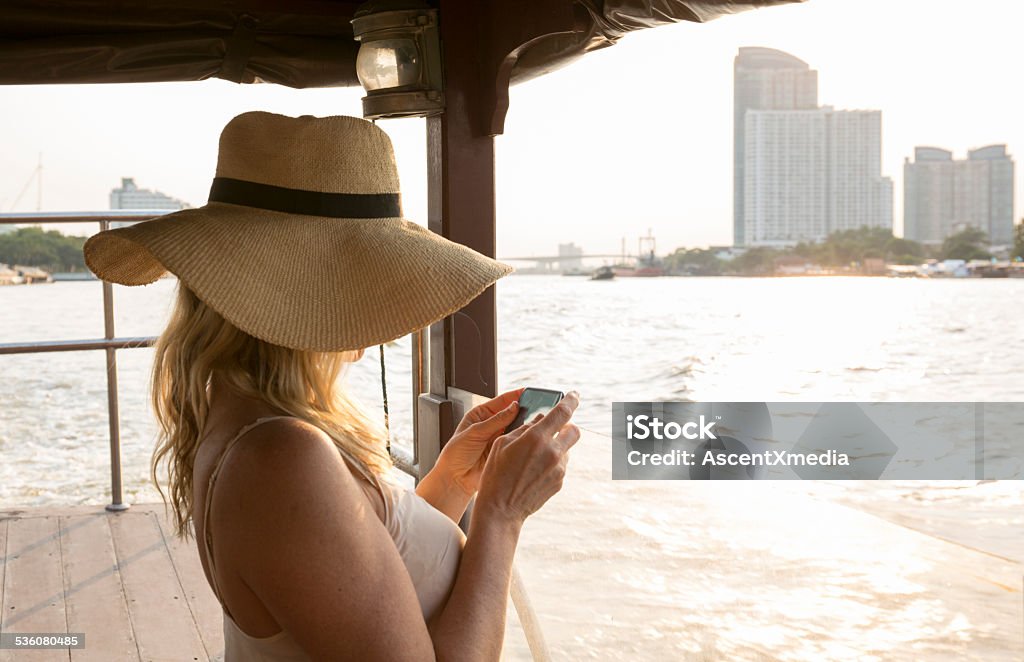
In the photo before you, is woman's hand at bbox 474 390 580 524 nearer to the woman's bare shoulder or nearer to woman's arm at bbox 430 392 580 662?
woman's arm at bbox 430 392 580 662

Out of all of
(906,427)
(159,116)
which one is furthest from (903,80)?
(159,116)

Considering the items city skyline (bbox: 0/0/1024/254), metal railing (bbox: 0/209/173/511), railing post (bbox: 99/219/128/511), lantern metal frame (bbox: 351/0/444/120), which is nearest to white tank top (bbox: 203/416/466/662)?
lantern metal frame (bbox: 351/0/444/120)

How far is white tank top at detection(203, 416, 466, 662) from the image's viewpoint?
2.78 ft

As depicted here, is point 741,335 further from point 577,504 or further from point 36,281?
point 577,504

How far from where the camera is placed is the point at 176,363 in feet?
3.05

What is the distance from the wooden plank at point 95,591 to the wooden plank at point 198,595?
0.58ft

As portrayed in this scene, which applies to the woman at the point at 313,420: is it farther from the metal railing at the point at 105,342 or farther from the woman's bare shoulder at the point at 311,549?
the metal railing at the point at 105,342

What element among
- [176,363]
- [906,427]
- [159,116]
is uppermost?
[159,116]

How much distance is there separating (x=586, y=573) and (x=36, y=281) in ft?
36.3

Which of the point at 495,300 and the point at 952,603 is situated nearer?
the point at 495,300

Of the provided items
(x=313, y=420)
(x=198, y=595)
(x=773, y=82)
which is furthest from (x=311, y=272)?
(x=773, y=82)

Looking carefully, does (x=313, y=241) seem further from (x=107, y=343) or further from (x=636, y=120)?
(x=636, y=120)

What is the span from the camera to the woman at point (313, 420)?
766 millimetres

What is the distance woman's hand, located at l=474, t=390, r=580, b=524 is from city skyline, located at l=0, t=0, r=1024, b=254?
16.4 metres
